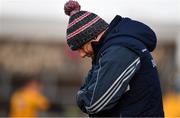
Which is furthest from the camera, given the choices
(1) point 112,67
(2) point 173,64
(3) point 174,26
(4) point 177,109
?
(2) point 173,64

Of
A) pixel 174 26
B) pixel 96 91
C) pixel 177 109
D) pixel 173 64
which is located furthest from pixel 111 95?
pixel 173 64

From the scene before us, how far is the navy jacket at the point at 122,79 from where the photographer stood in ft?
11.1

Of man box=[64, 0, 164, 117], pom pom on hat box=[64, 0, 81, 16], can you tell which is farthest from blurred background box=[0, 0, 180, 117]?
man box=[64, 0, 164, 117]

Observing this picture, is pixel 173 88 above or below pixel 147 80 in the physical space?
below

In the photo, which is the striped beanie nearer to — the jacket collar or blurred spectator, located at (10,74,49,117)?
the jacket collar

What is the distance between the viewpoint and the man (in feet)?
11.1

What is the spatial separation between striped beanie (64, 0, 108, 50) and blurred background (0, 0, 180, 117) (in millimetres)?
11528

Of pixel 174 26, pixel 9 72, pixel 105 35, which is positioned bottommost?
pixel 9 72

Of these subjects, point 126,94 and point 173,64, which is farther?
point 173,64

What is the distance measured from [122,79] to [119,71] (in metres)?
0.05

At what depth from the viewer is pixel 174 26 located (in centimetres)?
1742

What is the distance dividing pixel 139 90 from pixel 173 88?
14.3 m

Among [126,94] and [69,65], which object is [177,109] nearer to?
[69,65]

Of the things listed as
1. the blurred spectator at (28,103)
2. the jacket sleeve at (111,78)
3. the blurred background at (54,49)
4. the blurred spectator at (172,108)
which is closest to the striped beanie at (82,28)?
the jacket sleeve at (111,78)
